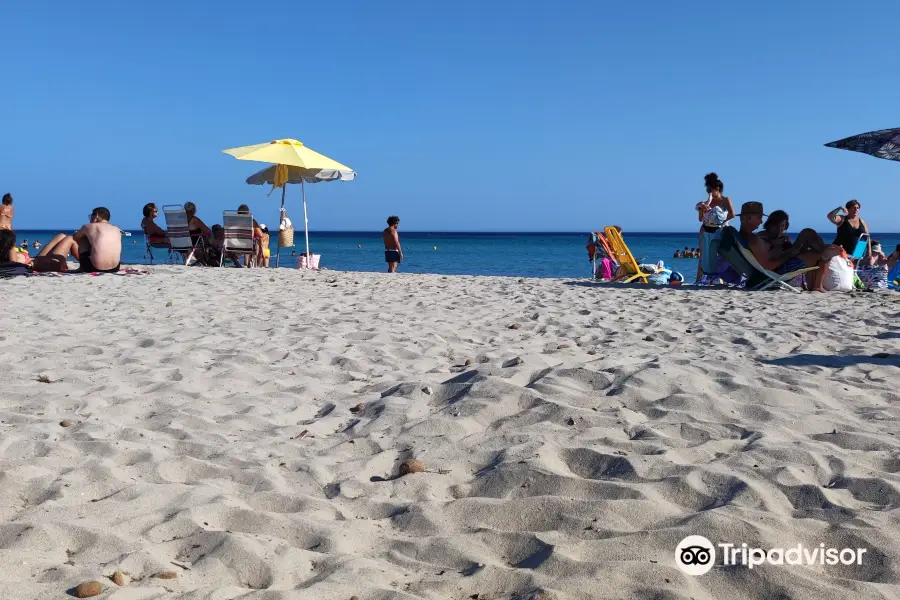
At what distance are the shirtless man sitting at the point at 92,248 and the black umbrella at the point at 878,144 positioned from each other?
333 inches

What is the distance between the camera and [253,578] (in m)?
1.87

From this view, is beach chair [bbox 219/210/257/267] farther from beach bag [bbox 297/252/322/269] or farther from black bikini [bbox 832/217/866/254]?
black bikini [bbox 832/217/866/254]

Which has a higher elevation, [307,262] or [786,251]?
[786,251]

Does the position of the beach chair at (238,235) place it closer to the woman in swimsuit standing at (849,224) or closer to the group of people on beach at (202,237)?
the group of people on beach at (202,237)

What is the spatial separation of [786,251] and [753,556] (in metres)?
6.93

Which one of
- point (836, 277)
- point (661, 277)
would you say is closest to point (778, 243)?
point (836, 277)

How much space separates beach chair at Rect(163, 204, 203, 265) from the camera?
38.9 ft

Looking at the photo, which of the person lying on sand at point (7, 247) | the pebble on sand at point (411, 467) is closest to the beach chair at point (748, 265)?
the pebble on sand at point (411, 467)

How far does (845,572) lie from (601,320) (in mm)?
3966

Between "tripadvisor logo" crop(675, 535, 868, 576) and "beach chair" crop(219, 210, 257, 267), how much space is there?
10.7m

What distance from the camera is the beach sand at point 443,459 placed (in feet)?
6.12

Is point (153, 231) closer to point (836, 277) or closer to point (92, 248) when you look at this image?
point (92, 248)

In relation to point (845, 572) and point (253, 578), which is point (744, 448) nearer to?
point (845, 572)

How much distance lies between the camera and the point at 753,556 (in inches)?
74.1
